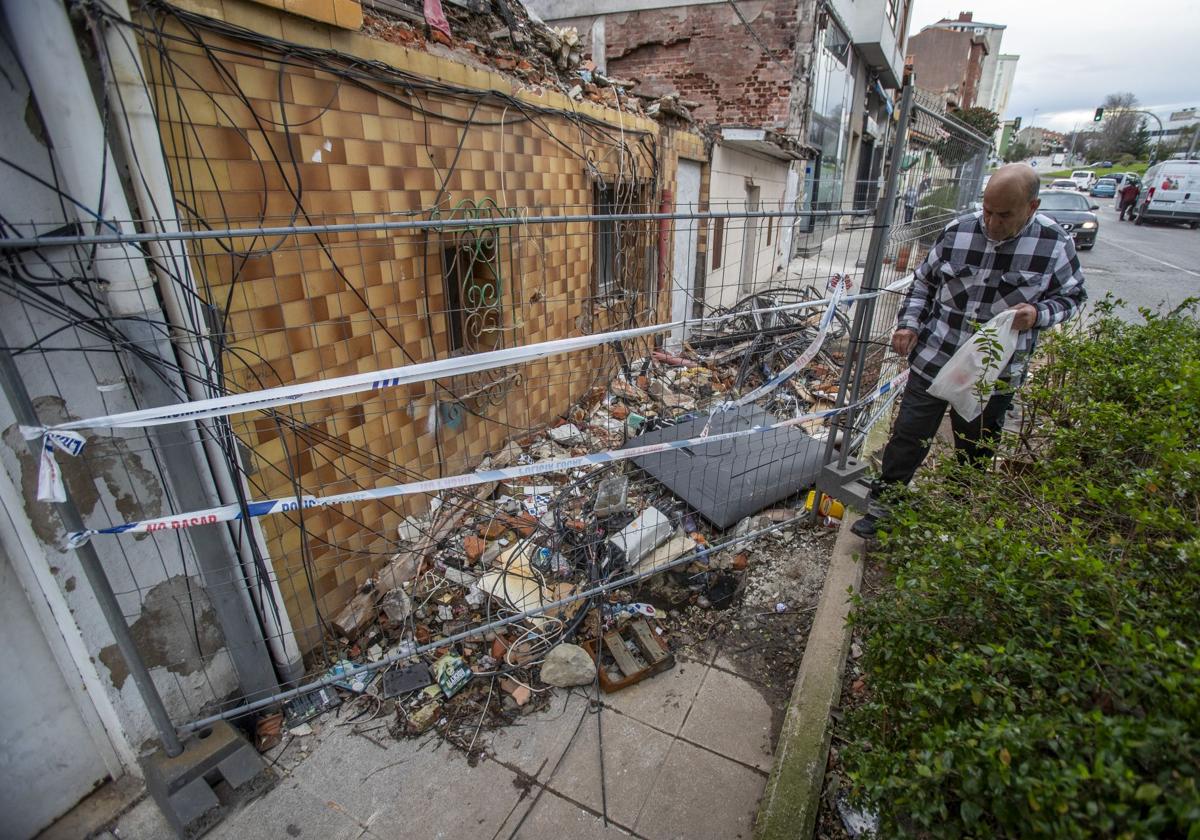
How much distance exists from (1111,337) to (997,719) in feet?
9.38

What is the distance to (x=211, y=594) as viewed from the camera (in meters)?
2.40

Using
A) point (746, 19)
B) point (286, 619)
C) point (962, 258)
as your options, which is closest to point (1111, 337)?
point (962, 258)

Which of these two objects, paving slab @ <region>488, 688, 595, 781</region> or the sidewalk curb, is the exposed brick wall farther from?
paving slab @ <region>488, 688, 595, 781</region>

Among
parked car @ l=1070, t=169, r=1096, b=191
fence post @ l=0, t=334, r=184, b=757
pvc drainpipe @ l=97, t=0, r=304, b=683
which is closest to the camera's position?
fence post @ l=0, t=334, r=184, b=757

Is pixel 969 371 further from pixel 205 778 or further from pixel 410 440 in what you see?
pixel 205 778

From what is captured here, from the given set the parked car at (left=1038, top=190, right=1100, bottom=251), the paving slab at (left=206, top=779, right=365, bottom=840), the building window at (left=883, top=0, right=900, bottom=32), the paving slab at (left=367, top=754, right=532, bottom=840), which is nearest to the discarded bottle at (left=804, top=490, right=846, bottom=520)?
the paving slab at (left=367, top=754, right=532, bottom=840)

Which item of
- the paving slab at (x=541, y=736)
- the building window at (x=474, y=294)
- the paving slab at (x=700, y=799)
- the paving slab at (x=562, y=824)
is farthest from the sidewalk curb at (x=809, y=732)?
the building window at (x=474, y=294)

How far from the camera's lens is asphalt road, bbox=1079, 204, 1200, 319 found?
10359mm

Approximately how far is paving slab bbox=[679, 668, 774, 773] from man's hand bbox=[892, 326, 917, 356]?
1.99 m

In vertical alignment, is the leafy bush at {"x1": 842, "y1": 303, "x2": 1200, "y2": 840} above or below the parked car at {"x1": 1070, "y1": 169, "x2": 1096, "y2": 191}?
below

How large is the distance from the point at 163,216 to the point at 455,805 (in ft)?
8.26

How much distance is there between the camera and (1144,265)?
1335 cm

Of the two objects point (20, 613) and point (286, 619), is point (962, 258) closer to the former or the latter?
point (286, 619)

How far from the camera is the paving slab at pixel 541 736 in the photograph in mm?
2459
